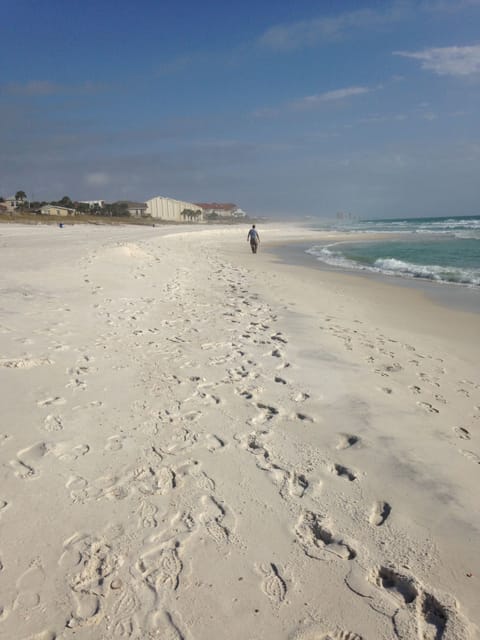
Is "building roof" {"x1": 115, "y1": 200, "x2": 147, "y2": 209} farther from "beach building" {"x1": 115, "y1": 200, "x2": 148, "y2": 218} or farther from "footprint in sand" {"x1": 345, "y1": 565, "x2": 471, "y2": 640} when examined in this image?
"footprint in sand" {"x1": 345, "y1": 565, "x2": 471, "y2": 640}

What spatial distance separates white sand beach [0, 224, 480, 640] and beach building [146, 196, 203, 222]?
343ft

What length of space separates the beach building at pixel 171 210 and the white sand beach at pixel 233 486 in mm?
104429

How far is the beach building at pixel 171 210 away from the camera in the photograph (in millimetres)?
106438

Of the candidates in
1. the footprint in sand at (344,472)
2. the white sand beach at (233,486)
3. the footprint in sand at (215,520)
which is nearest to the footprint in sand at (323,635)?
the white sand beach at (233,486)

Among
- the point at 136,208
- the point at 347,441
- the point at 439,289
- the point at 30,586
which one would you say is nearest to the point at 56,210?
the point at 136,208

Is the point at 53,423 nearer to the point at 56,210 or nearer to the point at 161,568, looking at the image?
the point at 161,568

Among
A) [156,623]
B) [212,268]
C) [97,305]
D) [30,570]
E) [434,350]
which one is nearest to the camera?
[156,623]

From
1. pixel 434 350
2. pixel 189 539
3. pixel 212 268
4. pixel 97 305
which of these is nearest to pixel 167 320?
pixel 97 305

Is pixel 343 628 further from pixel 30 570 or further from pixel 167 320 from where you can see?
pixel 167 320

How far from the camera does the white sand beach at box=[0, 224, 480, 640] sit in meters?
2.08

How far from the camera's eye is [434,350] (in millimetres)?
6688

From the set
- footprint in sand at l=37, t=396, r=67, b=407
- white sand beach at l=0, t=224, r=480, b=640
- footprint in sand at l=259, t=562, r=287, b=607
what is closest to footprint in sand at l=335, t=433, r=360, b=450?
white sand beach at l=0, t=224, r=480, b=640

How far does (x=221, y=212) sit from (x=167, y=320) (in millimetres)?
134637

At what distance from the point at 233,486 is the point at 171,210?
368 feet
